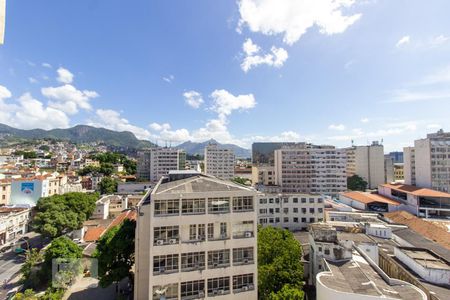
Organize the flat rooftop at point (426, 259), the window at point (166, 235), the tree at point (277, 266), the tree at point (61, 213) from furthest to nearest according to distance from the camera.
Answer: the tree at point (61, 213) < the tree at point (277, 266) < the flat rooftop at point (426, 259) < the window at point (166, 235)

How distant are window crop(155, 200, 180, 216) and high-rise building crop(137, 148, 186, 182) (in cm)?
6874

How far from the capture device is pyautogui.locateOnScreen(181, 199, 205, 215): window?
15.9 metres

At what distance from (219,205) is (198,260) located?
3740mm

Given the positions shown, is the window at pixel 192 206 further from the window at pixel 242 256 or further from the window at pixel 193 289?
the window at pixel 193 289

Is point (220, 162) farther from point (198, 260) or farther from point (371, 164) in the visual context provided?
point (198, 260)

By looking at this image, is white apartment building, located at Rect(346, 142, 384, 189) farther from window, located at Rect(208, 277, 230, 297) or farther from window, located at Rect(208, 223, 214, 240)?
window, located at Rect(208, 223, 214, 240)

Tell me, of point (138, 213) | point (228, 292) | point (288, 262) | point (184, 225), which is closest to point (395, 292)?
point (288, 262)

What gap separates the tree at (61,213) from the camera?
112ft

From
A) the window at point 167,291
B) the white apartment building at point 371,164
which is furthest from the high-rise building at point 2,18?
the white apartment building at point 371,164

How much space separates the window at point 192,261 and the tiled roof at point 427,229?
1131 inches

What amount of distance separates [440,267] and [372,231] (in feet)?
33.8

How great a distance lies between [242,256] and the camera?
1673cm

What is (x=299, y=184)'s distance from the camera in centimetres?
7062

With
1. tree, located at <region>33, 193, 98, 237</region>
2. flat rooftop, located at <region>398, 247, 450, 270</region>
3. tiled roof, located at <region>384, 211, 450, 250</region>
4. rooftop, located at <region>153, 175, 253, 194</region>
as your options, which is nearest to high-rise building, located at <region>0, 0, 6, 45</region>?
rooftop, located at <region>153, 175, 253, 194</region>
